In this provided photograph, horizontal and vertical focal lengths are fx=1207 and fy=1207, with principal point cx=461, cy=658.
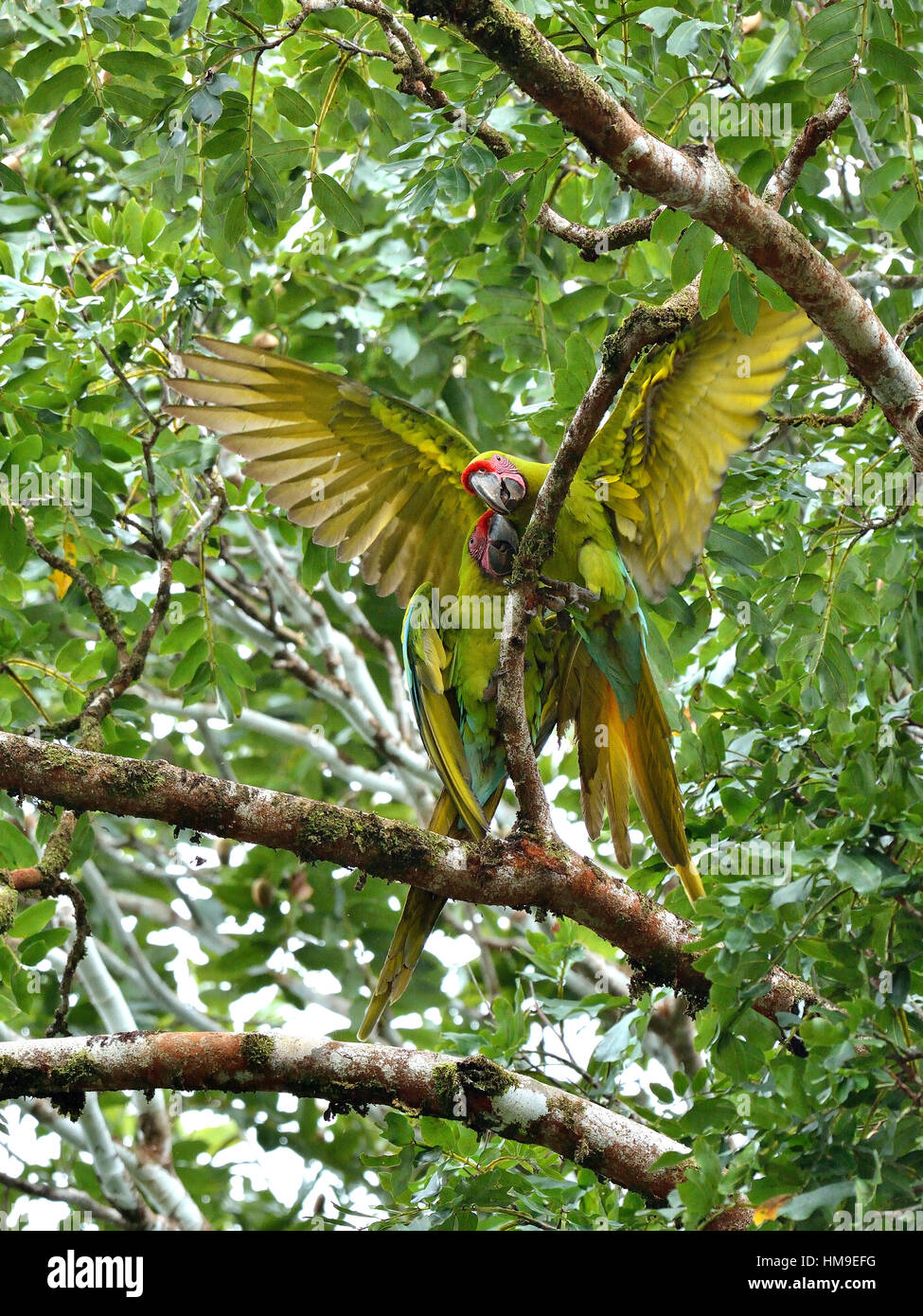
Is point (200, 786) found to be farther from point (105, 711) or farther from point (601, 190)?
point (601, 190)

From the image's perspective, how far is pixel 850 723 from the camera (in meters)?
3.07

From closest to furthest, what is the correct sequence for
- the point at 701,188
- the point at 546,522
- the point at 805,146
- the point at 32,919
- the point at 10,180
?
the point at 701,188, the point at 805,146, the point at 546,522, the point at 10,180, the point at 32,919

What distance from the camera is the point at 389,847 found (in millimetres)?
2670

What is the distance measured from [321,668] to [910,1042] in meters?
4.95

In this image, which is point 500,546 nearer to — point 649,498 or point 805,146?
point 649,498

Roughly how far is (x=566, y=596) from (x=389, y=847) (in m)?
0.86

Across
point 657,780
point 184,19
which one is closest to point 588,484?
point 657,780

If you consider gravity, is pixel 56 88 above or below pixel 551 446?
above

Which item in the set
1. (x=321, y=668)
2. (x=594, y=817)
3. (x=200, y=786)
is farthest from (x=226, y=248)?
(x=321, y=668)

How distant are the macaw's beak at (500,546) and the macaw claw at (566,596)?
0.32 metres

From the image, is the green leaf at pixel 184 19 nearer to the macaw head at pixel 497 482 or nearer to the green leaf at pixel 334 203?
the green leaf at pixel 334 203

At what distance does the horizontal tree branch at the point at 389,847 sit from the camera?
2.47m

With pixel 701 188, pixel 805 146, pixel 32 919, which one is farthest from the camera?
pixel 32 919

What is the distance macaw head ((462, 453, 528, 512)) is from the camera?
135 inches
